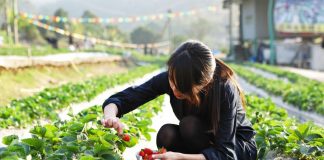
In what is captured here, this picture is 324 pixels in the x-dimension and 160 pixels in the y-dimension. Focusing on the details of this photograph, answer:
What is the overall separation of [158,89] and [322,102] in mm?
6231

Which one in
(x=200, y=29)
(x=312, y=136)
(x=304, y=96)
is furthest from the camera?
(x=200, y=29)

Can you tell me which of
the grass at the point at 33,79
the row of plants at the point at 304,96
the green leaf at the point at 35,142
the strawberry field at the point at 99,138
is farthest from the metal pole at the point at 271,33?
the green leaf at the point at 35,142

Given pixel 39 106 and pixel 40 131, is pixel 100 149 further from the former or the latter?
pixel 39 106

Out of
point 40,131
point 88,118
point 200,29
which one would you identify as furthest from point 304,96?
point 200,29

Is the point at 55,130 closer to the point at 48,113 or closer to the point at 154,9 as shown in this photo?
the point at 48,113

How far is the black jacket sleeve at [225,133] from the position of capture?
3.43 metres

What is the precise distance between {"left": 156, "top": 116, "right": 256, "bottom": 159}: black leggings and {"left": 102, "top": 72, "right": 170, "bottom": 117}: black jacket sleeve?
285mm

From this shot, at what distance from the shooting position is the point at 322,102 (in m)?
9.52

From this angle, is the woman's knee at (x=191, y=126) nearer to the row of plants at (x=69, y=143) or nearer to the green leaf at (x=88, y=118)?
the row of plants at (x=69, y=143)

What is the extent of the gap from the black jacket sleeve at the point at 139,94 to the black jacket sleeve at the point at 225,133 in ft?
1.81

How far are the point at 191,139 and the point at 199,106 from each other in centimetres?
24

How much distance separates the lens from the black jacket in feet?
11.3

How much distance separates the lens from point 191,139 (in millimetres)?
3715

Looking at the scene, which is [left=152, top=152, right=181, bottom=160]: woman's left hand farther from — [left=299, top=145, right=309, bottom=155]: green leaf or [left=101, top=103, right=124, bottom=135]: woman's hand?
[left=299, top=145, right=309, bottom=155]: green leaf
